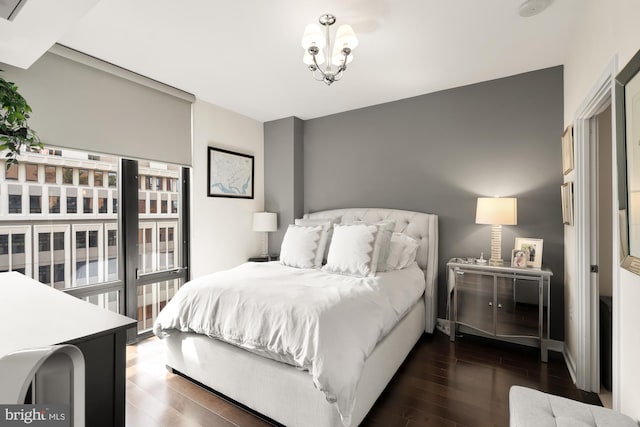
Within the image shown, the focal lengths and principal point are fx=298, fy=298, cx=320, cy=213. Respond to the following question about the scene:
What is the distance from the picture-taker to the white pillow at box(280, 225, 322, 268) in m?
2.91

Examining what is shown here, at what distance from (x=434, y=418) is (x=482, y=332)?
1383 mm

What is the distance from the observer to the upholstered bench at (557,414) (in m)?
1.12

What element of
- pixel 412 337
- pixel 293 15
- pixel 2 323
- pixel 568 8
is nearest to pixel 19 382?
pixel 2 323

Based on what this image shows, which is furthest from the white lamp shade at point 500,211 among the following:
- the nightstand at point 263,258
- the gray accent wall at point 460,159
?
the nightstand at point 263,258

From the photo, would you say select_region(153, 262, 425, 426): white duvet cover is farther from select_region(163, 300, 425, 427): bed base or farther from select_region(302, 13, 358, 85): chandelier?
select_region(302, 13, 358, 85): chandelier

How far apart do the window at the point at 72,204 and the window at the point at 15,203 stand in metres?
0.31

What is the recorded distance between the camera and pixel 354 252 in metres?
2.61

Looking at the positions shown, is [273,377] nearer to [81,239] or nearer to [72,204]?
[81,239]

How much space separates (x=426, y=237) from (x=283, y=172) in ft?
Result: 6.94

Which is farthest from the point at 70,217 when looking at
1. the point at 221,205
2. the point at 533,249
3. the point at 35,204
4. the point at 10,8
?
the point at 533,249

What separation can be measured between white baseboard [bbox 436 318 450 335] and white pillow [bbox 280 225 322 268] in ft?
4.98

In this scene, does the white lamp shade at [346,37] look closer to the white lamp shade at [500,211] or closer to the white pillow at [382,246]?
the white pillow at [382,246]

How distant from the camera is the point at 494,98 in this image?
3000 mm

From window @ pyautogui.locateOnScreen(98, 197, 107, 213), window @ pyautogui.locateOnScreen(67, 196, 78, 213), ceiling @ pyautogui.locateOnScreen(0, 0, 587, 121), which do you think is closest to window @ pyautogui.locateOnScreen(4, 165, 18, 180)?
window @ pyautogui.locateOnScreen(67, 196, 78, 213)
